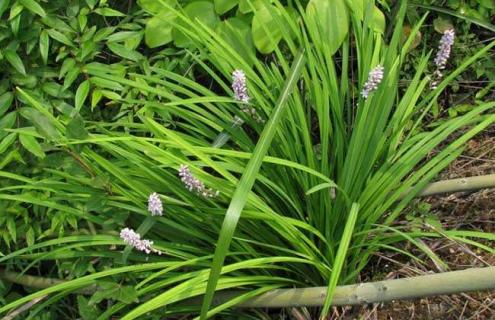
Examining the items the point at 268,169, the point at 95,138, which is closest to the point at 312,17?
the point at 268,169

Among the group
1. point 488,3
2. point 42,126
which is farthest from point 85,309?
point 488,3

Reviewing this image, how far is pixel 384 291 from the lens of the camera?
1305 millimetres

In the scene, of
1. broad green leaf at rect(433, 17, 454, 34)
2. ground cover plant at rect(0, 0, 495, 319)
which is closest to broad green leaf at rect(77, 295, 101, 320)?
ground cover plant at rect(0, 0, 495, 319)

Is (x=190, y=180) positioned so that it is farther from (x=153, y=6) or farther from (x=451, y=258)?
(x=451, y=258)

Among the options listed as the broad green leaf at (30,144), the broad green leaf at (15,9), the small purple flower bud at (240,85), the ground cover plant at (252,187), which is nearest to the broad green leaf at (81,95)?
the ground cover plant at (252,187)

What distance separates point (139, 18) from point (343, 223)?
0.89 meters

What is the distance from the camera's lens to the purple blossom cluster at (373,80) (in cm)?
142

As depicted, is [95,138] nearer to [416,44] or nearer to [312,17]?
[312,17]

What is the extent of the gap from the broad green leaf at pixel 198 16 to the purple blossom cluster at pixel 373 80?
526mm

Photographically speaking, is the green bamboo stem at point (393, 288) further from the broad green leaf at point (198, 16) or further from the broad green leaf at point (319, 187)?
the broad green leaf at point (198, 16)

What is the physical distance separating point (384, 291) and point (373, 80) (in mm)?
477

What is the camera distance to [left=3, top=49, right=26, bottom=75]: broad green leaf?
1695mm

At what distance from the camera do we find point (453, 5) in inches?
80.2

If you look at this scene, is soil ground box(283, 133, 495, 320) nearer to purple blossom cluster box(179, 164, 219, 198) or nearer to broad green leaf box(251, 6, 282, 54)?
purple blossom cluster box(179, 164, 219, 198)
